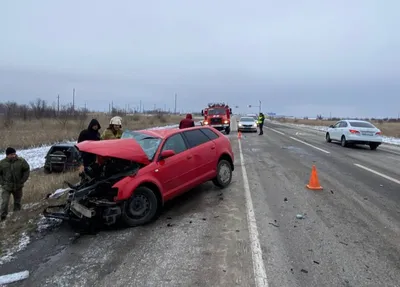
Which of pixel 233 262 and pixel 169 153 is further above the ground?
pixel 169 153

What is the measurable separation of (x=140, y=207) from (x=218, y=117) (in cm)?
2397

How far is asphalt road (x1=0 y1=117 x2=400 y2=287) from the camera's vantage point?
377cm

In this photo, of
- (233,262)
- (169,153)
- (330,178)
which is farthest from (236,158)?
(233,262)

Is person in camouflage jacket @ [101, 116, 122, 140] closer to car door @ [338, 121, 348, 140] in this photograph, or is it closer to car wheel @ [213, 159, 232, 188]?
car wheel @ [213, 159, 232, 188]

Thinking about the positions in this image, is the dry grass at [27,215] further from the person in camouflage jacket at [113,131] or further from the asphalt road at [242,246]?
the person in camouflage jacket at [113,131]

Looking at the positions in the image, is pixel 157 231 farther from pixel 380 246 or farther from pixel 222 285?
pixel 380 246

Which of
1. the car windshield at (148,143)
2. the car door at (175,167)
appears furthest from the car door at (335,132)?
the car windshield at (148,143)

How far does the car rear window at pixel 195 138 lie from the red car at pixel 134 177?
4 centimetres

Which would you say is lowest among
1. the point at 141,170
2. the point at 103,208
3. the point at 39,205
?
the point at 39,205

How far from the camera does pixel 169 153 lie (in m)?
6.09

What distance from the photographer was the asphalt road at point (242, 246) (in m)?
3.77

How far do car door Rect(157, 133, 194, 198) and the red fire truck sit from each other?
72.2 feet

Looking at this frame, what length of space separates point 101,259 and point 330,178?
7097mm

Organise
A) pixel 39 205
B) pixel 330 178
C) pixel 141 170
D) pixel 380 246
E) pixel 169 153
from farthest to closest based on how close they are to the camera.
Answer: pixel 330 178, pixel 39 205, pixel 169 153, pixel 141 170, pixel 380 246
